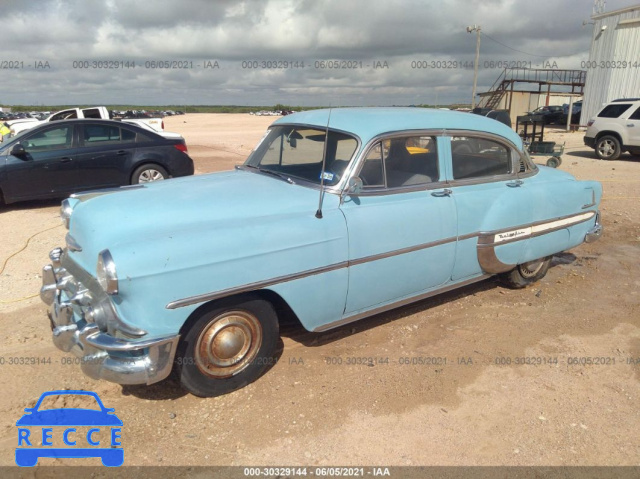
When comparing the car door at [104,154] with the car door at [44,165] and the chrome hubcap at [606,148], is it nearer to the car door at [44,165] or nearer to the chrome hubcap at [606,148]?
the car door at [44,165]

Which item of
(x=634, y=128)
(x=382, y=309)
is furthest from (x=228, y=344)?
(x=634, y=128)

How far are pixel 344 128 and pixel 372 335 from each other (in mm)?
1752

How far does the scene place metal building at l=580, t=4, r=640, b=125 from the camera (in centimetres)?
2109

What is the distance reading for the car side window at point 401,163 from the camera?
3748 mm

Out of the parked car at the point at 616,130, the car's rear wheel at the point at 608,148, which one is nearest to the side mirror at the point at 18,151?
the parked car at the point at 616,130

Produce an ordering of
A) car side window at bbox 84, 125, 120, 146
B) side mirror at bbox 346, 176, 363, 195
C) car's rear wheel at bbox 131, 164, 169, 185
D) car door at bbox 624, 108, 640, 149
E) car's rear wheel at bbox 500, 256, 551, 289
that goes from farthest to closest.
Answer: car door at bbox 624, 108, 640, 149, car's rear wheel at bbox 131, 164, 169, 185, car side window at bbox 84, 125, 120, 146, car's rear wheel at bbox 500, 256, 551, 289, side mirror at bbox 346, 176, 363, 195

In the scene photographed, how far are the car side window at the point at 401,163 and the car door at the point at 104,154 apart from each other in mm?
6258

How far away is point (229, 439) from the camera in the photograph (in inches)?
114

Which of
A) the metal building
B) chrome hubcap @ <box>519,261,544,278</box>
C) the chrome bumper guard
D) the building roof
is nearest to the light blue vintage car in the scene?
chrome hubcap @ <box>519,261,544,278</box>

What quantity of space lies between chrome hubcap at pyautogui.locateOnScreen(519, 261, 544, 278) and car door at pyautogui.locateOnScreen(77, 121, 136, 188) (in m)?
6.80

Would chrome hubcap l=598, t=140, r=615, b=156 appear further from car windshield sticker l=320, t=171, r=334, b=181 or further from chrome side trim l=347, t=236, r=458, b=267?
car windshield sticker l=320, t=171, r=334, b=181

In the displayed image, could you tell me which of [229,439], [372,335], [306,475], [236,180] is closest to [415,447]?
[306,475]

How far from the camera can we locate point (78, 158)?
8266 mm

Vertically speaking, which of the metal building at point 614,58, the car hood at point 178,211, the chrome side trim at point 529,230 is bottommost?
the chrome side trim at point 529,230
